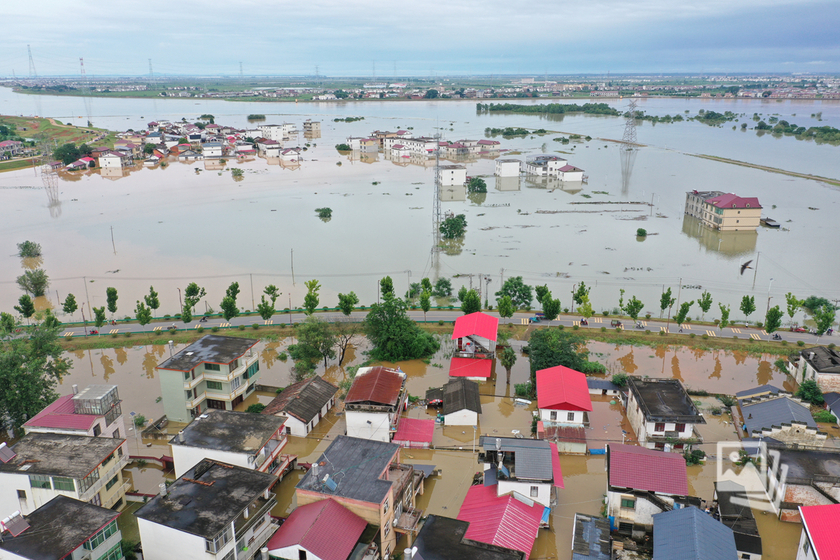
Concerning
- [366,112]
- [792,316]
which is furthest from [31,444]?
[366,112]

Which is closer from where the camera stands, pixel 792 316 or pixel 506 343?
pixel 506 343

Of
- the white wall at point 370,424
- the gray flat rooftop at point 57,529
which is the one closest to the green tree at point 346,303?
the white wall at point 370,424

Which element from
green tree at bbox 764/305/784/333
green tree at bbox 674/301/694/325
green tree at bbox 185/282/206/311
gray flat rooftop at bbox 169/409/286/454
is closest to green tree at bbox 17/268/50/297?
green tree at bbox 185/282/206/311

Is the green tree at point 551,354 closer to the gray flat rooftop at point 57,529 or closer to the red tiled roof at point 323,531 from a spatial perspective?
the red tiled roof at point 323,531

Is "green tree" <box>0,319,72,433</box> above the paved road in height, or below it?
above

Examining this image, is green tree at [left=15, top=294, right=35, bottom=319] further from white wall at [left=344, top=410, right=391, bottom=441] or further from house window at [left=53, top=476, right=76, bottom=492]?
white wall at [left=344, top=410, right=391, bottom=441]

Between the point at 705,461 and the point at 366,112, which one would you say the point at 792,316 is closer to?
the point at 705,461
